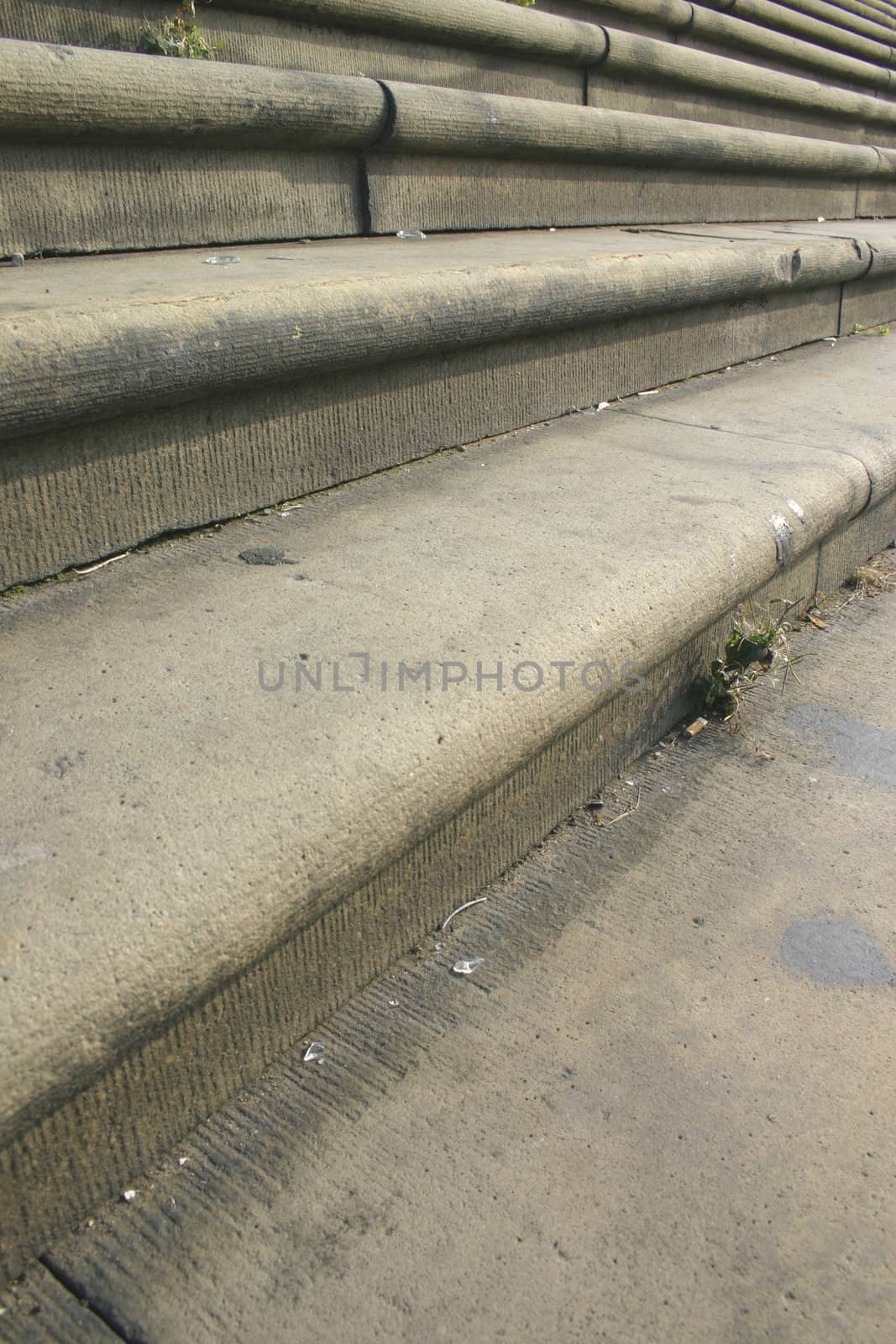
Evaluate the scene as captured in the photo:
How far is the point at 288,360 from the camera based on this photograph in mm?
1964

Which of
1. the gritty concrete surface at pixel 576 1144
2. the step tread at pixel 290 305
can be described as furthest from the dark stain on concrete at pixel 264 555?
the gritty concrete surface at pixel 576 1144

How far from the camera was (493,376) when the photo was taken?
258 centimetres

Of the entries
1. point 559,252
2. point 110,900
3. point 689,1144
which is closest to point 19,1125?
point 110,900

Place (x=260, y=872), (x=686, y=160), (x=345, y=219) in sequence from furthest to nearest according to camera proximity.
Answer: (x=686, y=160), (x=345, y=219), (x=260, y=872)

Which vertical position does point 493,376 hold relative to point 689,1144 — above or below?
above

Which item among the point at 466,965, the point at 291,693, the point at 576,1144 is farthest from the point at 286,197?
the point at 576,1144

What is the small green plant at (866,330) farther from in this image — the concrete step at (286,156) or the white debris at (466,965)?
the white debris at (466,965)

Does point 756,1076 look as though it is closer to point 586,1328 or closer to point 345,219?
point 586,1328

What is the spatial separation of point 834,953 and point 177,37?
2.67m

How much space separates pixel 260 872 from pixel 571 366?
203cm

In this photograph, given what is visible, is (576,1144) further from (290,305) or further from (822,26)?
(822,26)

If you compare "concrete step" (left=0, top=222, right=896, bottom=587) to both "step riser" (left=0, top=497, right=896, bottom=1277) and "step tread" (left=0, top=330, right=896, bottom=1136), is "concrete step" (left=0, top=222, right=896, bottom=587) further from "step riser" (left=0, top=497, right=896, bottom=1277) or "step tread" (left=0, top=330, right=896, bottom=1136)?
"step riser" (left=0, top=497, right=896, bottom=1277)

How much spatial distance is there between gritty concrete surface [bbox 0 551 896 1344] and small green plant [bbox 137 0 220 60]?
2.26 meters

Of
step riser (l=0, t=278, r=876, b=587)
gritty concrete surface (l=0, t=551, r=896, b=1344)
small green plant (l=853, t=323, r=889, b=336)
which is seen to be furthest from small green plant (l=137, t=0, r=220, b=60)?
small green plant (l=853, t=323, r=889, b=336)
